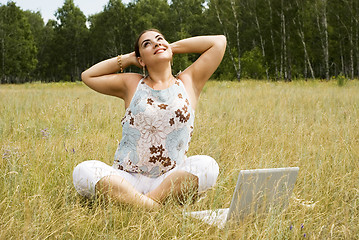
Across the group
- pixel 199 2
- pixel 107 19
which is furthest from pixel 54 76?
pixel 199 2

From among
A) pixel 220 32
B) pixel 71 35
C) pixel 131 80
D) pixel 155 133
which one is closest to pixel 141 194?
pixel 155 133

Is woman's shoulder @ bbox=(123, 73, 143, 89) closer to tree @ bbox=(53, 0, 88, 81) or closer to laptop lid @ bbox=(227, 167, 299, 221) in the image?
laptop lid @ bbox=(227, 167, 299, 221)

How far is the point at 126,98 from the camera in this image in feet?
8.48

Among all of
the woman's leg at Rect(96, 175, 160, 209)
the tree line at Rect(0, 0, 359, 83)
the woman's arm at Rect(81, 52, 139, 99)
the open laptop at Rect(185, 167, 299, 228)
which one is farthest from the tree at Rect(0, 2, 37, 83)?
the open laptop at Rect(185, 167, 299, 228)

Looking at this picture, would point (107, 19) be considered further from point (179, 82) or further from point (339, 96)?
point (179, 82)

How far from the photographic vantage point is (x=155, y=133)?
2.40 m

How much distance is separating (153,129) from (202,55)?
66cm

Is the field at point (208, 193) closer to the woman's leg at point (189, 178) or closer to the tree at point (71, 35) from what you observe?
the woman's leg at point (189, 178)

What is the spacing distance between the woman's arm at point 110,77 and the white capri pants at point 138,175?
1.83 feet

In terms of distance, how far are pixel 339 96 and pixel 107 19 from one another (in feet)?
100

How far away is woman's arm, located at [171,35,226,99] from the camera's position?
A: 2.60 meters

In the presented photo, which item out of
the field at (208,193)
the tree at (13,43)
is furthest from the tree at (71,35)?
the field at (208,193)

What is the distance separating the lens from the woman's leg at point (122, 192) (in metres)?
2.17

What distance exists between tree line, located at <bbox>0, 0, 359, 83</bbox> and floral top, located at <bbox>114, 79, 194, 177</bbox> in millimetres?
18500
